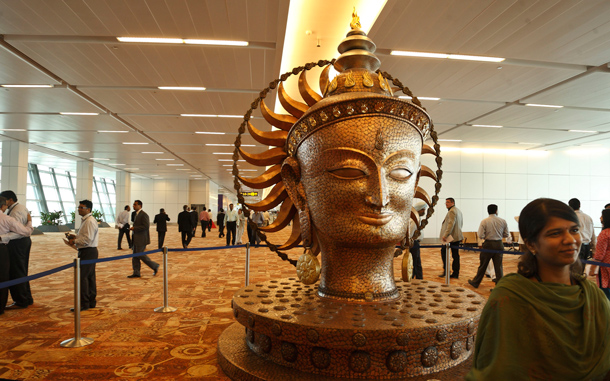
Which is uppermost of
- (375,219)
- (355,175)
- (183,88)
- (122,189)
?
(183,88)

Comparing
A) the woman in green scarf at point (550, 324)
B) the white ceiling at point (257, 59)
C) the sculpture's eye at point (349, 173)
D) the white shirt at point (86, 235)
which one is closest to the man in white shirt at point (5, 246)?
the white shirt at point (86, 235)

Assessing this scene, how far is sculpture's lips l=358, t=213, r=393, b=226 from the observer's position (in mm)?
Answer: 2564

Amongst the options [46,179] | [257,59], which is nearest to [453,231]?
[257,59]

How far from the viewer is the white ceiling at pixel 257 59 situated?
544 cm

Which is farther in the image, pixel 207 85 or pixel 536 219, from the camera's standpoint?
pixel 207 85

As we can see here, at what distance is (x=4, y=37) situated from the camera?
6.40 m

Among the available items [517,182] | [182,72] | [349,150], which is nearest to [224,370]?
[349,150]

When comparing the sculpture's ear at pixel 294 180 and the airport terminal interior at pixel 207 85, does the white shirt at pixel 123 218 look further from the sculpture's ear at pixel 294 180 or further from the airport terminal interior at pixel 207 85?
the sculpture's ear at pixel 294 180

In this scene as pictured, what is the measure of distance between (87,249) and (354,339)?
17.7ft

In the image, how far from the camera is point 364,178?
2.57 m

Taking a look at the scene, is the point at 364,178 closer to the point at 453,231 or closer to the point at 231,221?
the point at 453,231

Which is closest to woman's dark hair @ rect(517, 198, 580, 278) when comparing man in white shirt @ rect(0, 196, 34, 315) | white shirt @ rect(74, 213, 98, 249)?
white shirt @ rect(74, 213, 98, 249)

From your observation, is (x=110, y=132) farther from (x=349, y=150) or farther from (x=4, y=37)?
(x=349, y=150)

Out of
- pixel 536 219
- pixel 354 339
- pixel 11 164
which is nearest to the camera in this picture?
pixel 536 219
